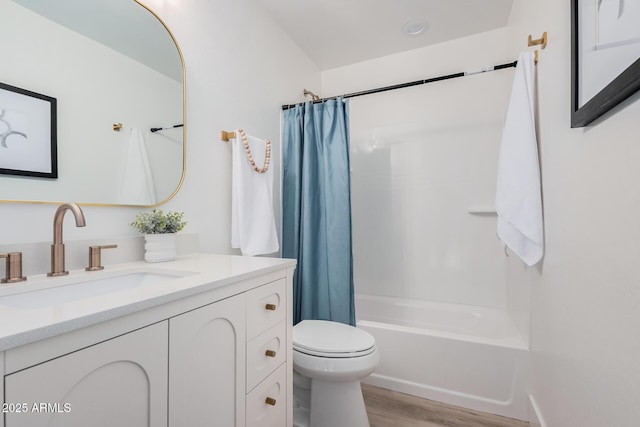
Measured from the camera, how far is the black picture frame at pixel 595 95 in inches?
23.3

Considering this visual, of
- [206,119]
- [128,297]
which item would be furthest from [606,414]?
[206,119]

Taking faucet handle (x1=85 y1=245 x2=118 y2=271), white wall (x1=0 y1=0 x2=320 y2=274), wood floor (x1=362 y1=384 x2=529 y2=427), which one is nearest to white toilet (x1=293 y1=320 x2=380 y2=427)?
wood floor (x1=362 y1=384 x2=529 y2=427)

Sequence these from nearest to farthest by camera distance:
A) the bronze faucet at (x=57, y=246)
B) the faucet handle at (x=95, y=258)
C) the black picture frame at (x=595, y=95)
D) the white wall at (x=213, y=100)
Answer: the black picture frame at (x=595, y=95)
the bronze faucet at (x=57, y=246)
the faucet handle at (x=95, y=258)
the white wall at (x=213, y=100)

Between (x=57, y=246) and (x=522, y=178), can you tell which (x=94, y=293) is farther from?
(x=522, y=178)

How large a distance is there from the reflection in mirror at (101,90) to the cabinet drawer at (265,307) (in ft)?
2.02

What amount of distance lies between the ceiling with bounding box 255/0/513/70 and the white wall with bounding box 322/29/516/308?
153mm

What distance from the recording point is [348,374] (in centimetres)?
129

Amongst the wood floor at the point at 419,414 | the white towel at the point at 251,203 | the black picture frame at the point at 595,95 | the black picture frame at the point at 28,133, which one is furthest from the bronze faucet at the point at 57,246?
the wood floor at the point at 419,414

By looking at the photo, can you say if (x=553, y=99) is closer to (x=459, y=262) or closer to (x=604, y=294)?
(x=604, y=294)

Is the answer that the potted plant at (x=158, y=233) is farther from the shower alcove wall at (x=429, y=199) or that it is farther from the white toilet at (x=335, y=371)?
the shower alcove wall at (x=429, y=199)

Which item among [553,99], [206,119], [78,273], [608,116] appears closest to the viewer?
[608,116]

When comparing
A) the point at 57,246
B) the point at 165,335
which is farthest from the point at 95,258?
the point at 165,335

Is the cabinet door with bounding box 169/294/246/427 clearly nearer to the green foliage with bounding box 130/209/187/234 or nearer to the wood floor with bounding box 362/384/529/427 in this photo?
the green foliage with bounding box 130/209/187/234

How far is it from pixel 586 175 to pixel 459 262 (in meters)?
1.48
